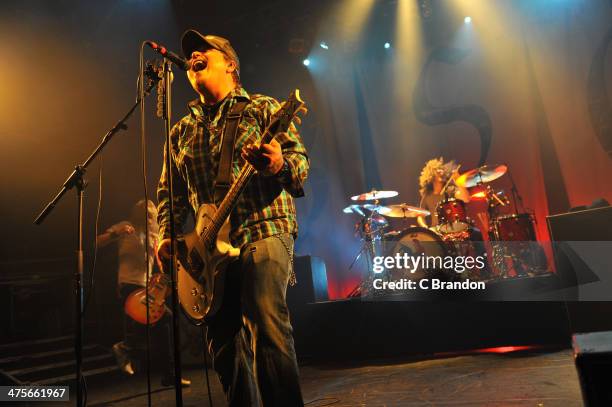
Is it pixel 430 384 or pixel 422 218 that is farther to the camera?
pixel 422 218

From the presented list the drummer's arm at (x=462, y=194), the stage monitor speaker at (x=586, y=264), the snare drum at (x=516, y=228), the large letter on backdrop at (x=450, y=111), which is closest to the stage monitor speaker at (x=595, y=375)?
the stage monitor speaker at (x=586, y=264)

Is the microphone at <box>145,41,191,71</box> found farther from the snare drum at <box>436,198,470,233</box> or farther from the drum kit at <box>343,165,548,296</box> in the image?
the snare drum at <box>436,198,470,233</box>

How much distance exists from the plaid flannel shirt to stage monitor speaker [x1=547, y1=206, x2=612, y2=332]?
11.2ft

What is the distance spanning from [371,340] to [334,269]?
390cm

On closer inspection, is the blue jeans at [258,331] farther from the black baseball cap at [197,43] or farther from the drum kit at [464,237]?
the drum kit at [464,237]

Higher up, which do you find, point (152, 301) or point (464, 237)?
point (464, 237)

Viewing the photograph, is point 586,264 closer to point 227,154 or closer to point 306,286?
point 306,286

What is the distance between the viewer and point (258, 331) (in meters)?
1.82

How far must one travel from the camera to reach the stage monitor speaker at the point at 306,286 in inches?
229

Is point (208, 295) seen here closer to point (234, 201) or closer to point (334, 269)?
point (234, 201)

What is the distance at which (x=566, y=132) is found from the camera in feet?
23.6

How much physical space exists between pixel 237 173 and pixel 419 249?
4506 mm

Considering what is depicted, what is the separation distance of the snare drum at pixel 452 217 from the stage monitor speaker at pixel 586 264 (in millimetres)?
1926

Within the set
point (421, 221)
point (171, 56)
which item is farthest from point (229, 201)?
point (421, 221)
